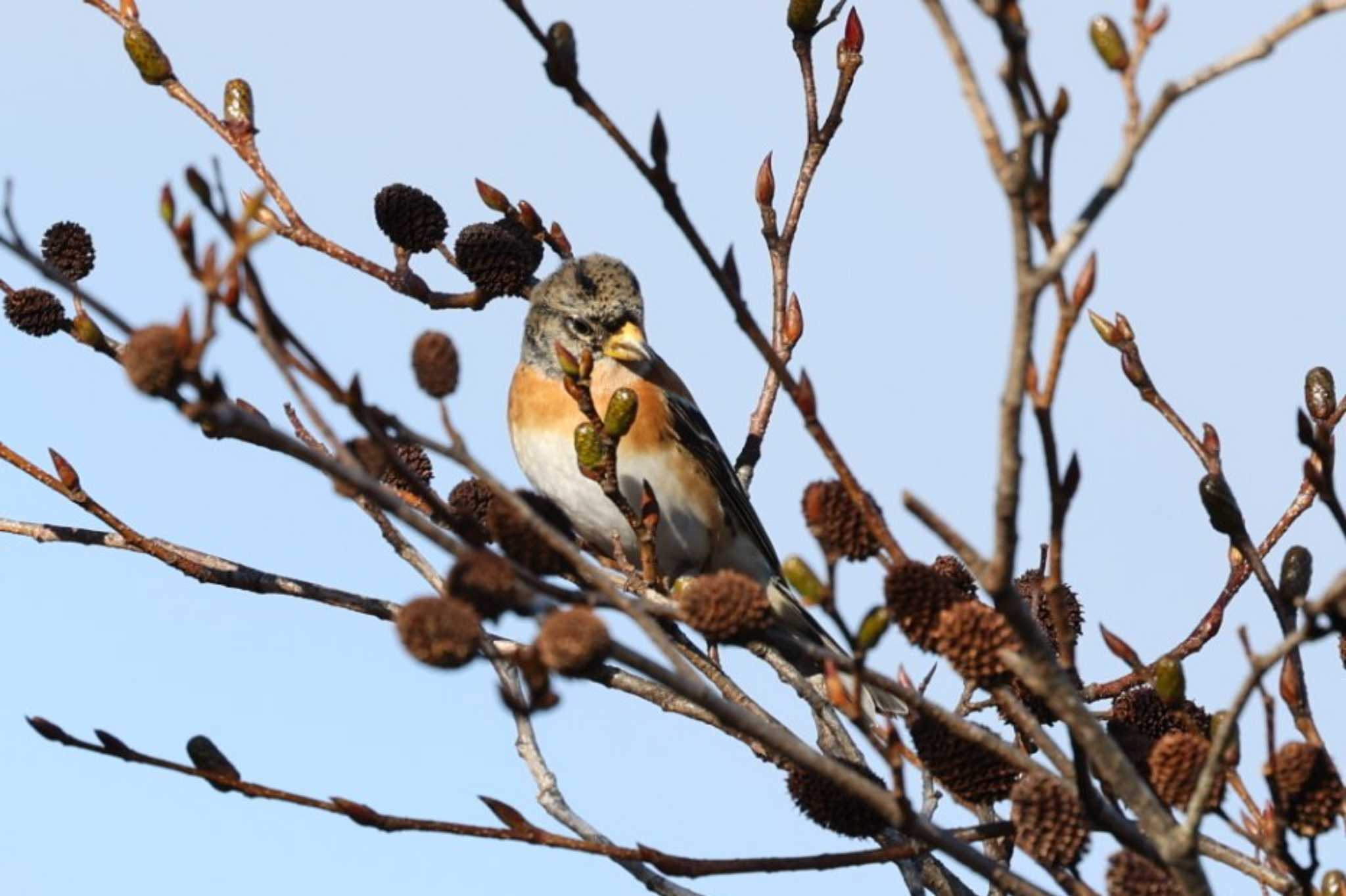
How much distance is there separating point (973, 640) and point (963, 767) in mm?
458

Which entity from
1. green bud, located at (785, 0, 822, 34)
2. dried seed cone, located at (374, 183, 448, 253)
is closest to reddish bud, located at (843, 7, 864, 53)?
green bud, located at (785, 0, 822, 34)

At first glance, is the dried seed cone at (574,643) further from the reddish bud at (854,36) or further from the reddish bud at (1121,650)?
the reddish bud at (854,36)

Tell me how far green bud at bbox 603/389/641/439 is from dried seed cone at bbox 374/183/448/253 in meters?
1.66

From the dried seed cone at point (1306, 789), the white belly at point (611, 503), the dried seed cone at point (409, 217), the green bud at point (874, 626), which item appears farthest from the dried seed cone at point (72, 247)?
the dried seed cone at point (1306, 789)

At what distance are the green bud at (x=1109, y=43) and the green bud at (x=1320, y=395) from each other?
5.54 ft

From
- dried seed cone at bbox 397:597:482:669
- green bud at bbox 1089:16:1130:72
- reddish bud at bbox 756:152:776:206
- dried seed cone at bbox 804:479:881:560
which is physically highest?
reddish bud at bbox 756:152:776:206

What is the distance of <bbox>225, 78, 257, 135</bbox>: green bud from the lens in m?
4.75

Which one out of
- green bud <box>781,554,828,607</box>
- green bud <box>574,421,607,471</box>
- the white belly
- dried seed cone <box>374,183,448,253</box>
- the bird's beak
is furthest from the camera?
the bird's beak

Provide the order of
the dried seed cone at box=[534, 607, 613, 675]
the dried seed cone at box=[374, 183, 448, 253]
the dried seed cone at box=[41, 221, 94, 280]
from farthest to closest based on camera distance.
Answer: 1. the dried seed cone at box=[374, 183, 448, 253]
2. the dried seed cone at box=[41, 221, 94, 280]
3. the dried seed cone at box=[534, 607, 613, 675]

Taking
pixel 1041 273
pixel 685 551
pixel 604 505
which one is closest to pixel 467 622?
pixel 1041 273

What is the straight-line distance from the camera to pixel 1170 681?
10.9 feet

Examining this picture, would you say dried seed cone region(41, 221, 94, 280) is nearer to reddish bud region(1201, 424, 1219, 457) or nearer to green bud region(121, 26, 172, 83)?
green bud region(121, 26, 172, 83)

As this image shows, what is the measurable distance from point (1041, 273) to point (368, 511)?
9.19 ft

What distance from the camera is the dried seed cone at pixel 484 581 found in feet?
8.12
